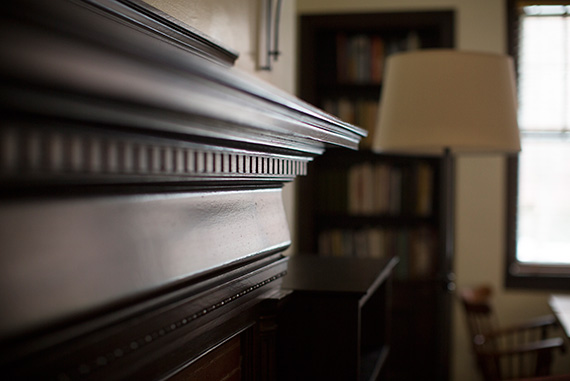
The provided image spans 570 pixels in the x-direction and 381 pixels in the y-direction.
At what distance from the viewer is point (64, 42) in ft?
1.21

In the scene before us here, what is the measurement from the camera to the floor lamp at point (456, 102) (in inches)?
74.5

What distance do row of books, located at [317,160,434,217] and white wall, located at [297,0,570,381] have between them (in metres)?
0.22

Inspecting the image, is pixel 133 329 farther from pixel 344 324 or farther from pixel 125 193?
pixel 344 324

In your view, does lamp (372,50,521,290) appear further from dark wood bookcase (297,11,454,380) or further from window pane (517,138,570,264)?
window pane (517,138,570,264)

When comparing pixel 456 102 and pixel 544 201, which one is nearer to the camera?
pixel 456 102

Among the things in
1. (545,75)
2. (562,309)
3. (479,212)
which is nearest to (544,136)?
(545,75)

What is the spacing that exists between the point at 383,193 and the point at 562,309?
1.15 metres

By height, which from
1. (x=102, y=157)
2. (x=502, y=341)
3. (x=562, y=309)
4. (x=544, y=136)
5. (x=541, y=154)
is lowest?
(x=502, y=341)

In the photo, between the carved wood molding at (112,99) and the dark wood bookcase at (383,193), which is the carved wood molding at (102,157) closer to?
the carved wood molding at (112,99)

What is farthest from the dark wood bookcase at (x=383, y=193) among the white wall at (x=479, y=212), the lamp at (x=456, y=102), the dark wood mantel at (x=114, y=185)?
the dark wood mantel at (x=114, y=185)

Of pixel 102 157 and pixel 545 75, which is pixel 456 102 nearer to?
pixel 102 157

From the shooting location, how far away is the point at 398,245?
3.34m

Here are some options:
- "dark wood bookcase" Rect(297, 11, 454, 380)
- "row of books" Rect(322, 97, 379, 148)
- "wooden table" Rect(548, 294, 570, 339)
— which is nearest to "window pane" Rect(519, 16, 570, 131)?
"dark wood bookcase" Rect(297, 11, 454, 380)

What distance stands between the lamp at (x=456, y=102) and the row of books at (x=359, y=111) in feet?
4.70
